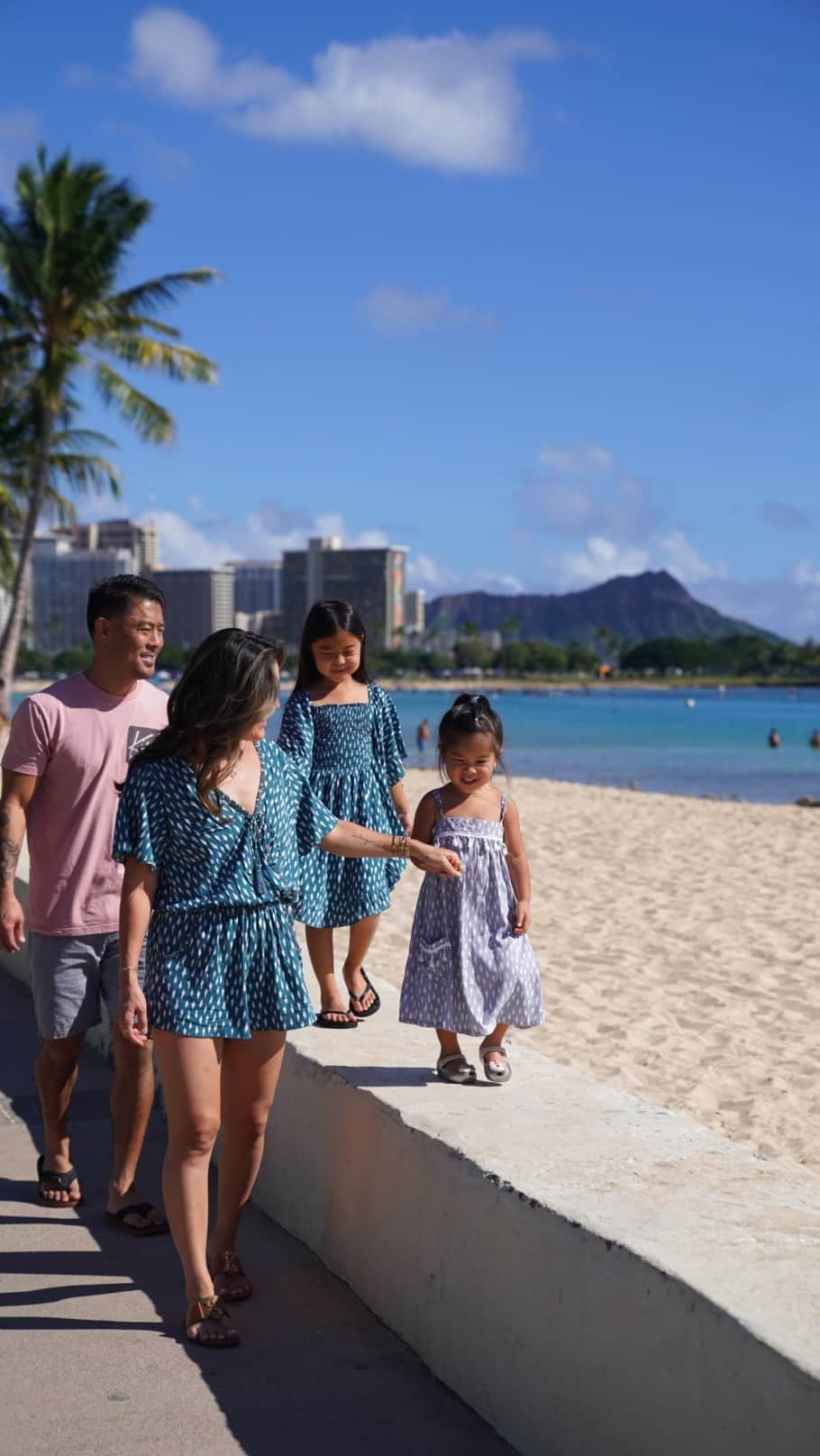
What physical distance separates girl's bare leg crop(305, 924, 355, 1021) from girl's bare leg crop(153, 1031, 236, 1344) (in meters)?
1.34

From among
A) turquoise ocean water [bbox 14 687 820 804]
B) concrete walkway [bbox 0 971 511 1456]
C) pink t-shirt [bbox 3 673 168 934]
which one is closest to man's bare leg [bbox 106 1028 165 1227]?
concrete walkway [bbox 0 971 511 1456]

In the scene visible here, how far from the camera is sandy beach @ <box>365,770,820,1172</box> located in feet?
18.8

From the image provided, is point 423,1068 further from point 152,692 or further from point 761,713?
point 761,713

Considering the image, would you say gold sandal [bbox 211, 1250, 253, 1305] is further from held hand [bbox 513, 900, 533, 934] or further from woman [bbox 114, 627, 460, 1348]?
held hand [bbox 513, 900, 533, 934]

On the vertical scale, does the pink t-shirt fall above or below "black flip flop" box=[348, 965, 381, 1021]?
above

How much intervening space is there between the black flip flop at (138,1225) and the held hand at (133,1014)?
3.10ft

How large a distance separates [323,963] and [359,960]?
16 cm

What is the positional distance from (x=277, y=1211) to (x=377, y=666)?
588 feet

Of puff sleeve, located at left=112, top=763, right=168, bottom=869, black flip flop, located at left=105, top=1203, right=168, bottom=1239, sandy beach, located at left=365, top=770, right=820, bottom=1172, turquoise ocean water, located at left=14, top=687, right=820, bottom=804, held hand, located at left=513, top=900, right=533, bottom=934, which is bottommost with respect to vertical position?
turquoise ocean water, located at left=14, top=687, right=820, bottom=804

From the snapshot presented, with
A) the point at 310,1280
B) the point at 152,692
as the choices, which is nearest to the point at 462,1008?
the point at 310,1280

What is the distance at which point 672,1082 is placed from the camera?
581cm

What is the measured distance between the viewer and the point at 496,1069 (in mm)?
3701

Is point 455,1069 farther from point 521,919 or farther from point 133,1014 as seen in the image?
point 133,1014

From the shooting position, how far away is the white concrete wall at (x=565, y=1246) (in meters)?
2.23
